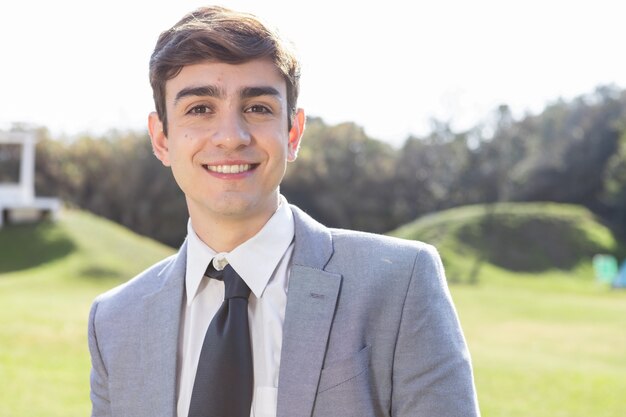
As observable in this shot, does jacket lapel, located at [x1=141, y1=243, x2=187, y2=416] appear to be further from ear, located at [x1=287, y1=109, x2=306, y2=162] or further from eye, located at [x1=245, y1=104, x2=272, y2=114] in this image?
eye, located at [x1=245, y1=104, x2=272, y2=114]

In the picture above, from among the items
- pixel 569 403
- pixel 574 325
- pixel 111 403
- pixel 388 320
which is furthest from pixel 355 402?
pixel 574 325

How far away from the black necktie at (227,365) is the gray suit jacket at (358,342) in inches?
5.0

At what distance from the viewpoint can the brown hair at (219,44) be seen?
271cm

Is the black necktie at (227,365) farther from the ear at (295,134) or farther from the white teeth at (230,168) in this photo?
the ear at (295,134)

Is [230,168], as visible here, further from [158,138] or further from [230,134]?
[158,138]

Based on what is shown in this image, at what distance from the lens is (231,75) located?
2.74m

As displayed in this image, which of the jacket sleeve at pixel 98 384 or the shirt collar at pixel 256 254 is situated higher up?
the shirt collar at pixel 256 254

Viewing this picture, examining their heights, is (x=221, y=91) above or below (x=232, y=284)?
above

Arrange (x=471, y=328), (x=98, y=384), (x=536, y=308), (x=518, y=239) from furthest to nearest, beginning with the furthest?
(x=518, y=239), (x=536, y=308), (x=471, y=328), (x=98, y=384)

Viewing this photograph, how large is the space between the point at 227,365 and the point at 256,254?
375 mm

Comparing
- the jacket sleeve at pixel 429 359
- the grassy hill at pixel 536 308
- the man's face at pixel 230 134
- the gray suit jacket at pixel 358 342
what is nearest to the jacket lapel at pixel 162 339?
the gray suit jacket at pixel 358 342

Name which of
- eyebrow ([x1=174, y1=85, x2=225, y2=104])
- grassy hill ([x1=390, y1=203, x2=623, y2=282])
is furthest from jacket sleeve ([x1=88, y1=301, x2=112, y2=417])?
grassy hill ([x1=390, y1=203, x2=623, y2=282])

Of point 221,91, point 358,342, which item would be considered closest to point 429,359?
point 358,342

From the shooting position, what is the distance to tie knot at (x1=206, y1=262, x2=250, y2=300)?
9.23ft
